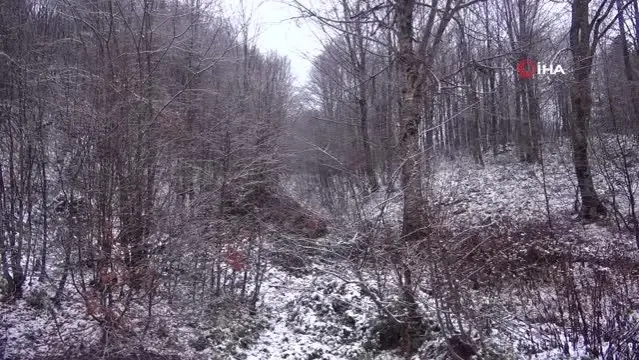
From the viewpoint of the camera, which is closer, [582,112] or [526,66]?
[582,112]

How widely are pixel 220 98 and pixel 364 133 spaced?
1167cm

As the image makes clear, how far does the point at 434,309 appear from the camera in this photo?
20.8 feet

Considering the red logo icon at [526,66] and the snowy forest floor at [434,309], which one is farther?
the red logo icon at [526,66]

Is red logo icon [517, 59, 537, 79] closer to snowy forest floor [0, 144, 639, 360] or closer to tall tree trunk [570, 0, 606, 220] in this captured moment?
tall tree trunk [570, 0, 606, 220]

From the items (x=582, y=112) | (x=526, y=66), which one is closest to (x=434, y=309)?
(x=582, y=112)

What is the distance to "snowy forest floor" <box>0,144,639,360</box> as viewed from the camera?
6000 millimetres

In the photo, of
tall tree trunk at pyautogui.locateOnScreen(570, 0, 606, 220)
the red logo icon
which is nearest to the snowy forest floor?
tall tree trunk at pyautogui.locateOnScreen(570, 0, 606, 220)

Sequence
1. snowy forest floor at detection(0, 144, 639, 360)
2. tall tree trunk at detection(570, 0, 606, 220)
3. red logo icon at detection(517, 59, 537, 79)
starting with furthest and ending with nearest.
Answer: red logo icon at detection(517, 59, 537, 79) → tall tree trunk at detection(570, 0, 606, 220) → snowy forest floor at detection(0, 144, 639, 360)

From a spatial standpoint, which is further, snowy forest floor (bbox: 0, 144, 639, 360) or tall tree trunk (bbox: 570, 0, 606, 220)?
tall tree trunk (bbox: 570, 0, 606, 220)

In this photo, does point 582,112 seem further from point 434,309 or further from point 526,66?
point 434,309

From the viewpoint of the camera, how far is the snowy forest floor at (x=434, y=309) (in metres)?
6.00

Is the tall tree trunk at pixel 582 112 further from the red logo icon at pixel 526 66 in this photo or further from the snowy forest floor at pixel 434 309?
the snowy forest floor at pixel 434 309

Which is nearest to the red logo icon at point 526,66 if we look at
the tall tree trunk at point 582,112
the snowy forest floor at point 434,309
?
the tall tree trunk at point 582,112

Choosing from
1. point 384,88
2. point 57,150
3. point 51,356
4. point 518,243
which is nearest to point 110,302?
point 51,356
